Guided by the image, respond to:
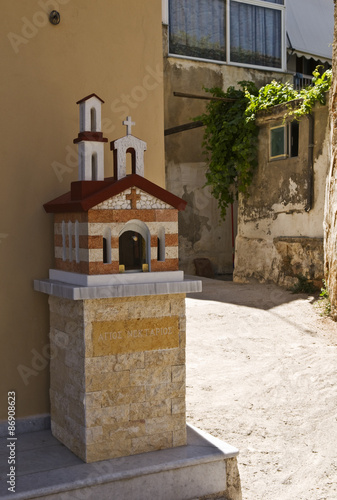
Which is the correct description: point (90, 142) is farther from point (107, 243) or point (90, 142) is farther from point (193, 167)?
point (193, 167)

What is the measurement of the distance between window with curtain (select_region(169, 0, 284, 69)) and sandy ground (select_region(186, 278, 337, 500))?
7.30 m

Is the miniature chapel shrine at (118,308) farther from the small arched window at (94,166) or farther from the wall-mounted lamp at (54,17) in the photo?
the wall-mounted lamp at (54,17)

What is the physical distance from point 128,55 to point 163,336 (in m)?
2.25

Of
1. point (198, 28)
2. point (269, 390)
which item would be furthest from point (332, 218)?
point (198, 28)

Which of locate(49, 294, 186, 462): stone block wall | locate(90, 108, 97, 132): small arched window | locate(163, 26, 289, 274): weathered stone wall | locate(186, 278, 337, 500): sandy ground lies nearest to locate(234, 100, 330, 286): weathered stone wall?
locate(186, 278, 337, 500): sandy ground

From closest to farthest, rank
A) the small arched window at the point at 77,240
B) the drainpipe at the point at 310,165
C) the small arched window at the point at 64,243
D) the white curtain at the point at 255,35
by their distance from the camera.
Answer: the small arched window at the point at 77,240 → the small arched window at the point at 64,243 → the drainpipe at the point at 310,165 → the white curtain at the point at 255,35

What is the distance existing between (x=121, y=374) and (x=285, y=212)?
25.7 feet

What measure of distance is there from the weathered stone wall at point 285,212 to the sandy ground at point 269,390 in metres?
1.45

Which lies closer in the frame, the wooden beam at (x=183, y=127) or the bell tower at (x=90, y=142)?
the bell tower at (x=90, y=142)

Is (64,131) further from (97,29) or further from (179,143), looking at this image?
(179,143)

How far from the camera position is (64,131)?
453 cm

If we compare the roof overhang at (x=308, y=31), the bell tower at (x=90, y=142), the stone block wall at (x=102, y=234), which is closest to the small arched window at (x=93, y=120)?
the bell tower at (x=90, y=142)

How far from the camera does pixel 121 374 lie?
13.0 ft

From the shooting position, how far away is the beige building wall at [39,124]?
14.2ft
